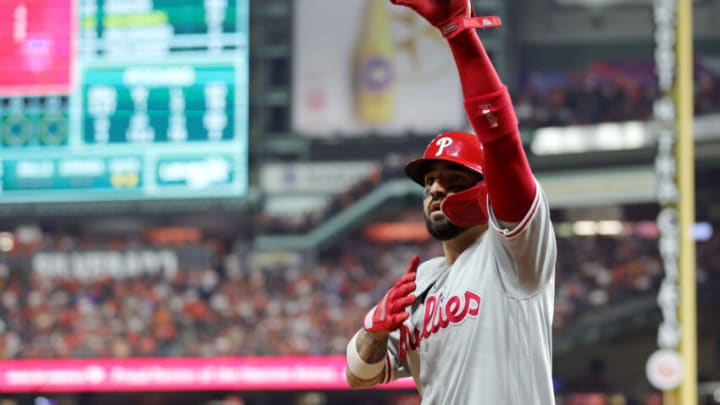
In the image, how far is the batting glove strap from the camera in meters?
2.00

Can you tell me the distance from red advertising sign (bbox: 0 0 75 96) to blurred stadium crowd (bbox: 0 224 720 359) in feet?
12.2

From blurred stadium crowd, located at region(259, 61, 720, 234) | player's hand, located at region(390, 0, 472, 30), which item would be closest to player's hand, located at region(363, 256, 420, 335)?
player's hand, located at region(390, 0, 472, 30)

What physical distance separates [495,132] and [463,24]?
0.66 ft

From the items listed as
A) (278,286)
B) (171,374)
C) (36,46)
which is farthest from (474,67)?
(36,46)

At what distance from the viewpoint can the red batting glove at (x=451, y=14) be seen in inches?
78.7

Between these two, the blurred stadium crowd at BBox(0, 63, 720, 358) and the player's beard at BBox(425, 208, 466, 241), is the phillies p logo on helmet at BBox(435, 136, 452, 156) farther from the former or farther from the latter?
the blurred stadium crowd at BBox(0, 63, 720, 358)

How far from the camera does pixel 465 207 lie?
2.32m

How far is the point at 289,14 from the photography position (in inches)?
925

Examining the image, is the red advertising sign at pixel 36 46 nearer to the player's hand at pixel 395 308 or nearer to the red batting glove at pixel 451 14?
the player's hand at pixel 395 308

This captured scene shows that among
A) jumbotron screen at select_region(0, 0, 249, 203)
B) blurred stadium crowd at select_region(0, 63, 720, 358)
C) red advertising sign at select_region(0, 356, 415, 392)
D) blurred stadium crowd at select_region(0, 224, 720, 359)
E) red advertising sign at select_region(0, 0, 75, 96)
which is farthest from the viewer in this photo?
red advertising sign at select_region(0, 0, 75, 96)

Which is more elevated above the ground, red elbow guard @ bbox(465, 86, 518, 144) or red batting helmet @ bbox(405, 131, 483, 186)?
red elbow guard @ bbox(465, 86, 518, 144)

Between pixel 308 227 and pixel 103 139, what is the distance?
4833mm

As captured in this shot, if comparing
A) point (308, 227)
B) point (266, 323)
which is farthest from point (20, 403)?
point (308, 227)

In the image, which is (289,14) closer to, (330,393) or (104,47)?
A: (104,47)
